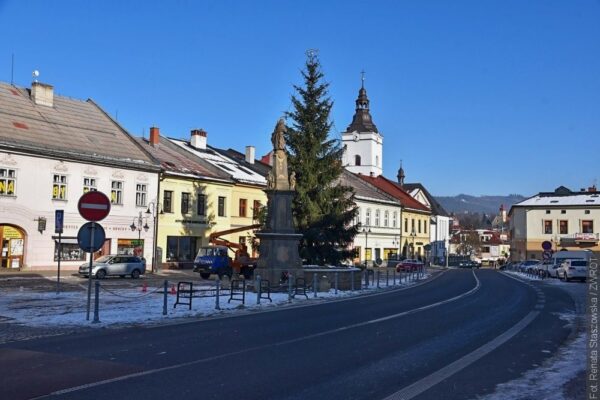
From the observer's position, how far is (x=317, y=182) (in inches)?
1465

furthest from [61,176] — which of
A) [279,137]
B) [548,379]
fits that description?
[548,379]

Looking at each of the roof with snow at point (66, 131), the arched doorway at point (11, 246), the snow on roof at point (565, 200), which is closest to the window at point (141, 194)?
the roof with snow at point (66, 131)

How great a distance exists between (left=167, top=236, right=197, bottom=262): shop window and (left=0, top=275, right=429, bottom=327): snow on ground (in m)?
22.9

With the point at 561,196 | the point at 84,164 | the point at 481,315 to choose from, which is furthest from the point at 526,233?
the point at 481,315

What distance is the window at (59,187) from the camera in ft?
130

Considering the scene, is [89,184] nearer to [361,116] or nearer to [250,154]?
[250,154]

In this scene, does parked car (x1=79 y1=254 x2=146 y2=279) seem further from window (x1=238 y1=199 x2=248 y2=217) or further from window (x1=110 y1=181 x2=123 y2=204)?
window (x1=238 y1=199 x2=248 y2=217)

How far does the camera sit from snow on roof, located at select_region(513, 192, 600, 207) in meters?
83.9

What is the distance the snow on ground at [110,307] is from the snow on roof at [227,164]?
99.7 feet

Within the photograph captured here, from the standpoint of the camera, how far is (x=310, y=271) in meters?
27.3

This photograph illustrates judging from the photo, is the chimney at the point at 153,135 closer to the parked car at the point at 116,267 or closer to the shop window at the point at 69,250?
the shop window at the point at 69,250

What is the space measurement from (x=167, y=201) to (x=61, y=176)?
9.23 metres

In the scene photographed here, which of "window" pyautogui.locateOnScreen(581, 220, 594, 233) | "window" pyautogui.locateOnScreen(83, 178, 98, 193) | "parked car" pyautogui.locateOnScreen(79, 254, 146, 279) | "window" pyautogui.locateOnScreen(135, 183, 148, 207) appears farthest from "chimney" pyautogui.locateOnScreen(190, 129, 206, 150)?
"window" pyautogui.locateOnScreen(581, 220, 594, 233)

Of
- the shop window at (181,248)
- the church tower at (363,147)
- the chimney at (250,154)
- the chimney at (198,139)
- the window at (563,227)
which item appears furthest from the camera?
the church tower at (363,147)
